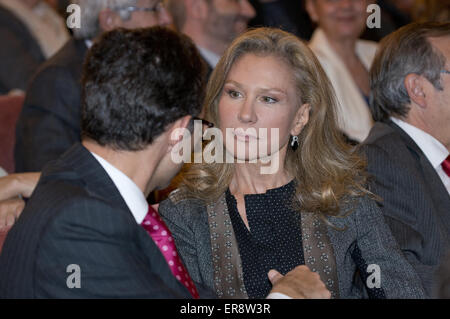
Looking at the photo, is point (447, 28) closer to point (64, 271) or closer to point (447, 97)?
point (447, 97)

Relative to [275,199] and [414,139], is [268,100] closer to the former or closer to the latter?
[275,199]

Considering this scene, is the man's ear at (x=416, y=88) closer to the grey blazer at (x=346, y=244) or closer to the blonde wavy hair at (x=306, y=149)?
the blonde wavy hair at (x=306, y=149)

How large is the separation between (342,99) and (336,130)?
54.4 inches

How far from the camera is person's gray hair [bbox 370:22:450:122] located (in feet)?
7.18

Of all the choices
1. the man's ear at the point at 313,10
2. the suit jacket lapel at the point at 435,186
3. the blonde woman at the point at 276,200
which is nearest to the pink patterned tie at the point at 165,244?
the blonde woman at the point at 276,200

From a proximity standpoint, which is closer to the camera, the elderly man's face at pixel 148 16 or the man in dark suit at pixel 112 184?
the man in dark suit at pixel 112 184

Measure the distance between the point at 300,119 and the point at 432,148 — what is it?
0.53 metres

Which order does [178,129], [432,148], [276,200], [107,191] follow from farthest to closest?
[432,148]
[276,200]
[178,129]
[107,191]

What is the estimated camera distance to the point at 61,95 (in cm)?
273

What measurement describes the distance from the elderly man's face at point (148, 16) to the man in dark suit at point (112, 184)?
61.0 inches

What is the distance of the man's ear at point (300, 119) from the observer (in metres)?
1.95

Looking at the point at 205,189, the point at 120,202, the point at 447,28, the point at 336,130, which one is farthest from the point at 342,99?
the point at 120,202

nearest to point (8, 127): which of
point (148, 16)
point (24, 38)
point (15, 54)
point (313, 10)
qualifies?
point (148, 16)

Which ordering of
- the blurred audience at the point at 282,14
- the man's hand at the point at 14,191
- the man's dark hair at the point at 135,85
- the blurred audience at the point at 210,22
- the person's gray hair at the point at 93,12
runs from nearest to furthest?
1. the man's dark hair at the point at 135,85
2. the man's hand at the point at 14,191
3. the person's gray hair at the point at 93,12
4. the blurred audience at the point at 210,22
5. the blurred audience at the point at 282,14
